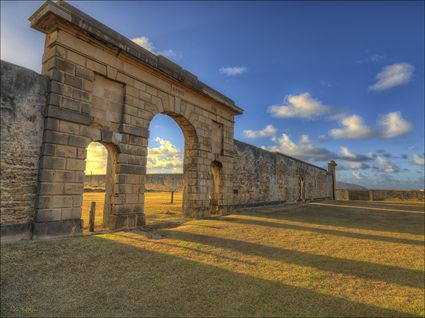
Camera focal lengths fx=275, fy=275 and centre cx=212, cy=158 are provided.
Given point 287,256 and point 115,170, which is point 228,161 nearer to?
point 115,170

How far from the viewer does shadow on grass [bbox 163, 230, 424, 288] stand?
462cm

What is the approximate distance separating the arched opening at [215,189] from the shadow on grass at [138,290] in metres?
6.92

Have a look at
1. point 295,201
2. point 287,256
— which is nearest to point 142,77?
point 287,256

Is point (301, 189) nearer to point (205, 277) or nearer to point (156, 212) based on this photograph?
point (156, 212)

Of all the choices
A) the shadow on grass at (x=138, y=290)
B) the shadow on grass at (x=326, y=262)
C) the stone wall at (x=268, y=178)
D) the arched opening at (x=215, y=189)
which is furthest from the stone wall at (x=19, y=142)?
the stone wall at (x=268, y=178)

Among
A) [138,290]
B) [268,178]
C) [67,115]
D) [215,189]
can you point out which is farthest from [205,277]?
[268,178]

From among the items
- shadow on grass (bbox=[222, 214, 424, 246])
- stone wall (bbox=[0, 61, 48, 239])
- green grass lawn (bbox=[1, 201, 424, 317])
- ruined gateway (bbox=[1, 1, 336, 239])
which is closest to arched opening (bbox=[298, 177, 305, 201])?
ruined gateway (bbox=[1, 1, 336, 239])

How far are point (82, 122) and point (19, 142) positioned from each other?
133 cm

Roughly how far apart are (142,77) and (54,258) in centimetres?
538

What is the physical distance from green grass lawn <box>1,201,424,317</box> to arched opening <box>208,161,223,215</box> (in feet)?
16.3

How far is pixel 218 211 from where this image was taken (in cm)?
1167

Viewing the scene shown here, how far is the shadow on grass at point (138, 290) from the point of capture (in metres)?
3.20

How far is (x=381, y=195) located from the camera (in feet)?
90.3

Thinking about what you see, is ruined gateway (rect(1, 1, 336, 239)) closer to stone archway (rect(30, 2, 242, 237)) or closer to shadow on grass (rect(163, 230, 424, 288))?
stone archway (rect(30, 2, 242, 237))
